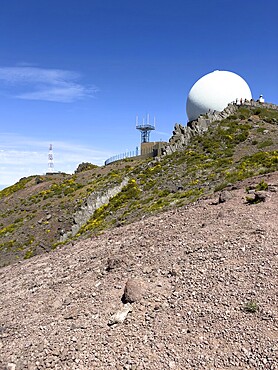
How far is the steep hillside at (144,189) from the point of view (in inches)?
893

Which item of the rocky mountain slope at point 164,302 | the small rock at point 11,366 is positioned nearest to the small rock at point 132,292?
the rocky mountain slope at point 164,302

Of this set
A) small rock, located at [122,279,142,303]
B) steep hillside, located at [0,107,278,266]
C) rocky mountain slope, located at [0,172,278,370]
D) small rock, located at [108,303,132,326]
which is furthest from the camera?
steep hillside, located at [0,107,278,266]

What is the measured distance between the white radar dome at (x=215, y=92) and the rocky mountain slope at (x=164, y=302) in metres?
36.1

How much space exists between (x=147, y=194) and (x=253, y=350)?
18977mm

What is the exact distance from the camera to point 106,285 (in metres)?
11.1

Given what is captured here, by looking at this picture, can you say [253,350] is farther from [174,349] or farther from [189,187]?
[189,187]

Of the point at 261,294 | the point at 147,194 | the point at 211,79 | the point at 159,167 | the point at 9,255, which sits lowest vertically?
the point at 9,255

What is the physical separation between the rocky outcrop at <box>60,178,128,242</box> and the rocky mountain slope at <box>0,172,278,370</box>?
12419 millimetres

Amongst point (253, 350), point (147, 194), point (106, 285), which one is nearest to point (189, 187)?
point (147, 194)

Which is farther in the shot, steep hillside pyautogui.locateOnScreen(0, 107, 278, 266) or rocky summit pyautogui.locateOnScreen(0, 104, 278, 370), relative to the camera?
steep hillside pyautogui.locateOnScreen(0, 107, 278, 266)

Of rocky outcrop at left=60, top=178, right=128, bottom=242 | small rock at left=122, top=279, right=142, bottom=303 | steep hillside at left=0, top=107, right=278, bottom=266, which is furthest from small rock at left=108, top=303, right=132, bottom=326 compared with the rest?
rocky outcrop at left=60, top=178, right=128, bottom=242

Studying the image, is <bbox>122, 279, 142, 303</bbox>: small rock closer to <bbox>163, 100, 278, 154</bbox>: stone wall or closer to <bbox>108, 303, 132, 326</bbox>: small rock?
<bbox>108, 303, 132, 326</bbox>: small rock

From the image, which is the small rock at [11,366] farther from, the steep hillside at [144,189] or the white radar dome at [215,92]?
the white radar dome at [215,92]

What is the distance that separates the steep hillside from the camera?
2269 centimetres
